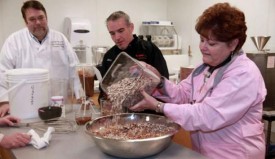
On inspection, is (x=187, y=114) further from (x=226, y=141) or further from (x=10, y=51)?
(x=10, y=51)

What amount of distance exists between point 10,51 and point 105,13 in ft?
6.52

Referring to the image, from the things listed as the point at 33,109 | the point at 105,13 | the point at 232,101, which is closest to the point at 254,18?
the point at 105,13

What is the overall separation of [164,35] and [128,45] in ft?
7.93

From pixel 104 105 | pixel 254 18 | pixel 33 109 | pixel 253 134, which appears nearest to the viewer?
pixel 253 134

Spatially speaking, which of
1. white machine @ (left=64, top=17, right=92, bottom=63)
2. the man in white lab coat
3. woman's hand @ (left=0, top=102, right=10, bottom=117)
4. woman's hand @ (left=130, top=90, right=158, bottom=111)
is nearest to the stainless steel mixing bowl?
woman's hand @ (left=130, top=90, right=158, bottom=111)

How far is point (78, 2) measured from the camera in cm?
400

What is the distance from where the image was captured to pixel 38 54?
2.55m

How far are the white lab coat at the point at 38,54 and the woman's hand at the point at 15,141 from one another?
1133 millimetres

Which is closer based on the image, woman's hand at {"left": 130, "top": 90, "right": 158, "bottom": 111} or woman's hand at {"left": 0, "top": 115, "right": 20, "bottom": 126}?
woman's hand at {"left": 130, "top": 90, "right": 158, "bottom": 111}

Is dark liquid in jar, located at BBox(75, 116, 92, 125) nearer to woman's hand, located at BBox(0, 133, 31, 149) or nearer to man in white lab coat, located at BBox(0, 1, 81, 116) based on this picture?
woman's hand, located at BBox(0, 133, 31, 149)

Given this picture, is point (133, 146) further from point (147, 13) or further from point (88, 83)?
point (147, 13)

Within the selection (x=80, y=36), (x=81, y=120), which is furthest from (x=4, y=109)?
(x=80, y=36)

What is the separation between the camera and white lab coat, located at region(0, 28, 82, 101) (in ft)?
8.21

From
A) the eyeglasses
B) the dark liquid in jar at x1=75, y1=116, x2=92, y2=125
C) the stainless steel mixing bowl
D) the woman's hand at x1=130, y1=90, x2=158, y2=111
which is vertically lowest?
the dark liquid in jar at x1=75, y1=116, x2=92, y2=125
